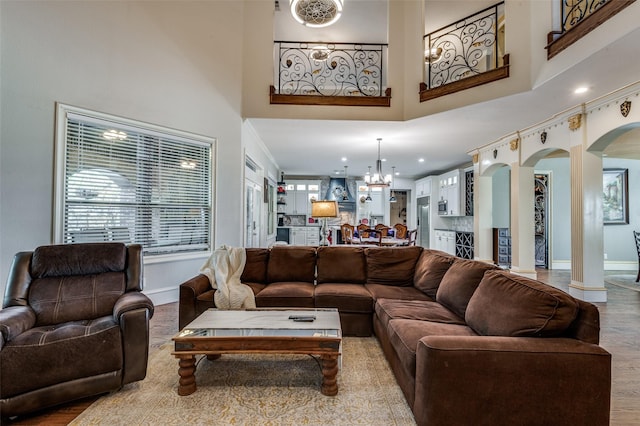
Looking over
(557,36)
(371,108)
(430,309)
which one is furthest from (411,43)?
(430,309)

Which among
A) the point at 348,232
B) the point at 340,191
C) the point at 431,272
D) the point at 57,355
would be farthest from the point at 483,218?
the point at 57,355

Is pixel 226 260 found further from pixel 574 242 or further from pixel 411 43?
pixel 574 242

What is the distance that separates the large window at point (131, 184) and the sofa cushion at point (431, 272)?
123 inches

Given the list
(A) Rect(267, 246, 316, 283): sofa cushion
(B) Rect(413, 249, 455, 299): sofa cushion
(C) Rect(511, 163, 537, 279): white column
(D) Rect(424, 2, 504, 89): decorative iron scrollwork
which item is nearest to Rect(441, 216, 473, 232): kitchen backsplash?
(C) Rect(511, 163, 537, 279): white column

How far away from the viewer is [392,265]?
11.4 ft

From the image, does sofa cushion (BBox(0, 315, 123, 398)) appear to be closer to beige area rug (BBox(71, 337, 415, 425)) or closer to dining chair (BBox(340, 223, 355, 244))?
beige area rug (BBox(71, 337, 415, 425))

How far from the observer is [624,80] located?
3391 mm

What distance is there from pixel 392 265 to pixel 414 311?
1.12 metres

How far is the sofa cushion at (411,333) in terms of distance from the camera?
5.80ft

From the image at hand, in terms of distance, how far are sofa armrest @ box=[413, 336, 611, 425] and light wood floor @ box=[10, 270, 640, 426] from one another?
26.1 inches

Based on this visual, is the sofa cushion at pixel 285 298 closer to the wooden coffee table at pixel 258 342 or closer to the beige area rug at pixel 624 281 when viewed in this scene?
the wooden coffee table at pixel 258 342

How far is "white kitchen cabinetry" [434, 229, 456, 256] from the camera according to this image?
8.45 m

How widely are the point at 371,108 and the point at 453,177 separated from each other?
15.5 ft

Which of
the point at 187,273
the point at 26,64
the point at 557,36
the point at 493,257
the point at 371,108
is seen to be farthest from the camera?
the point at 493,257
